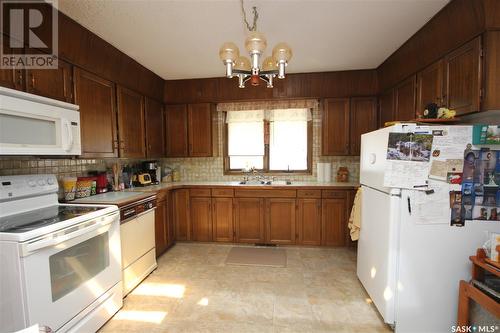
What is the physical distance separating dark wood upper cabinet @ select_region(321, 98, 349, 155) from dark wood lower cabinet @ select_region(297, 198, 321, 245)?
0.81m

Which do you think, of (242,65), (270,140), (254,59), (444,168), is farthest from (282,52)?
(270,140)

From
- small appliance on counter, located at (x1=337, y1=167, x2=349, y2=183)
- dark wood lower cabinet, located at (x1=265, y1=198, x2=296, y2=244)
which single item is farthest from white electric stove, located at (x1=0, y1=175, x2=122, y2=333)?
small appliance on counter, located at (x1=337, y1=167, x2=349, y2=183)

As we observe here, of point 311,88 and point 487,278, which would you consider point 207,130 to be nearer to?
point 311,88

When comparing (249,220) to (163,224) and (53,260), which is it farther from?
(53,260)

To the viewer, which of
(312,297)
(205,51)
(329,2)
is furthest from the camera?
(205,51)

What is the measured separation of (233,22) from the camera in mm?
2010

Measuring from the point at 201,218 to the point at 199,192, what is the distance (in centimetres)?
39

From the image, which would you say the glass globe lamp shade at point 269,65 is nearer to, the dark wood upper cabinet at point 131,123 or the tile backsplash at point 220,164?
the dark wood upper cabinet at point 131,123

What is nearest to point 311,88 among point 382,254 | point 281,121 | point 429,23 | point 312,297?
point 281,121

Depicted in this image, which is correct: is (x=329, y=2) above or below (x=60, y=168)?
above

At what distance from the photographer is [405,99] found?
2.57m

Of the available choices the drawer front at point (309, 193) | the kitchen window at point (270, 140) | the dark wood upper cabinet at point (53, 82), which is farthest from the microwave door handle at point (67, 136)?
the drawer front at point (309, 193)

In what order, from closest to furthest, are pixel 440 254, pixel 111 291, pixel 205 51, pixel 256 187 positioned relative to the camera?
pixel 440 254
pixel 111 291
pixel 205 51
pixel 256 187

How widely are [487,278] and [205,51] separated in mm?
3067
